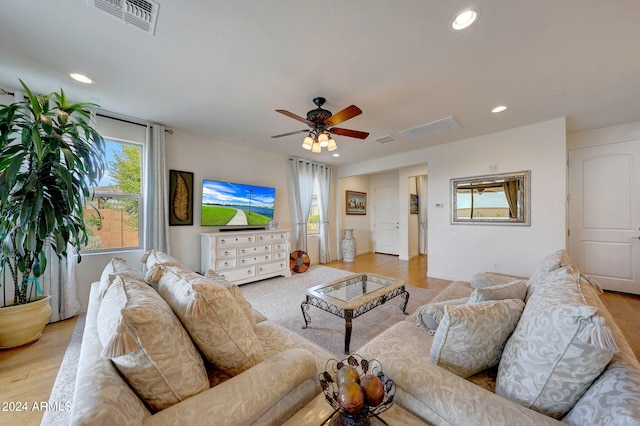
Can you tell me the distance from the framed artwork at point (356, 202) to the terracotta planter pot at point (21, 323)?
5.57 meters

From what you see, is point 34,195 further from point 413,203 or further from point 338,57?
point 413,203

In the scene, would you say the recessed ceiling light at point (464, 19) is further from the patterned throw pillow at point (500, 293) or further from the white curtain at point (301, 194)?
the white curtain at point (301, 194)

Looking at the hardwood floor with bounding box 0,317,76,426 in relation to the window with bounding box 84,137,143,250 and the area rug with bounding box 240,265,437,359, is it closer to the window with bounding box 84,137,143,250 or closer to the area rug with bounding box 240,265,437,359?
the window with bounding box 84,137,143,250

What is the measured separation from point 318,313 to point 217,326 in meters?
2.01

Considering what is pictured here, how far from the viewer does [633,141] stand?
10.7ft

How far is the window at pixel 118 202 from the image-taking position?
2957mm

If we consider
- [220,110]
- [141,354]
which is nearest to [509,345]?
[141,354]

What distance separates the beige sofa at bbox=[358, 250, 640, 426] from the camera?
672 mm

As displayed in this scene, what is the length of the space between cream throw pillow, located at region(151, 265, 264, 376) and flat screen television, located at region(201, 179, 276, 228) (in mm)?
2965

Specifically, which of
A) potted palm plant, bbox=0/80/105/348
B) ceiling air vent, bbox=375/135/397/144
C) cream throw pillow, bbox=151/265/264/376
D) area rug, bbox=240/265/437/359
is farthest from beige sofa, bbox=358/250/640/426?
ceiling air vent, bbox=375/135/397/144

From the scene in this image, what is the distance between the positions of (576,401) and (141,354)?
140 cm

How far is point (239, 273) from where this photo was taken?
3744mm

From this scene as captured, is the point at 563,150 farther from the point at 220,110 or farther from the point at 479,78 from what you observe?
the point at 220,110

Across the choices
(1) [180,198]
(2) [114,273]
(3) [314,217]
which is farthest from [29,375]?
(3) [314,217]
